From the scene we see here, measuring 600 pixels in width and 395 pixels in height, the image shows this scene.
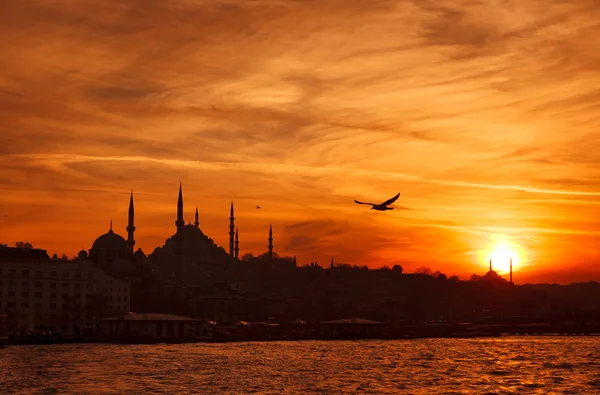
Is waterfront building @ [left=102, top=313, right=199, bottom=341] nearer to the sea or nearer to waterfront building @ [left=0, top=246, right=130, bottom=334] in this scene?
waterfront building @ [left=0, top=246, right=130, bottom=334]

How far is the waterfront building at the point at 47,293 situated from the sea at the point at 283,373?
46516mm

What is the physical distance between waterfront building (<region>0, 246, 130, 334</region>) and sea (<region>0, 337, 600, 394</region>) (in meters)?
46.5

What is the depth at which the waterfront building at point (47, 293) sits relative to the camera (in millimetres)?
147000

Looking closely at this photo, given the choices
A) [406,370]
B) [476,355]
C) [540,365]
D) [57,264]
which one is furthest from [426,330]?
[406,370]

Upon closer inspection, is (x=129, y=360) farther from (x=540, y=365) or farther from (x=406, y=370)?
(x=540, y=365)

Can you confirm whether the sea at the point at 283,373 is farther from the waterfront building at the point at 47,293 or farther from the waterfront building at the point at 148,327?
the waterfront building at the point at 47,293

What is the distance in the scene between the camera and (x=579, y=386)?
6469 centimetres

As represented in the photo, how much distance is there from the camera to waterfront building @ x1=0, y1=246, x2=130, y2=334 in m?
147

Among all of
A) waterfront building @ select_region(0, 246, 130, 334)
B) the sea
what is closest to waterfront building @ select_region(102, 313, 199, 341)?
waterfront building @ select_region(0, 246, 130, 334)

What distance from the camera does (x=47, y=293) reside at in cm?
15150

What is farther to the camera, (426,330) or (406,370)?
(426,330)

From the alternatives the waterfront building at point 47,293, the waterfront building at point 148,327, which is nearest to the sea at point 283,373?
the waterfront building at point 148,327

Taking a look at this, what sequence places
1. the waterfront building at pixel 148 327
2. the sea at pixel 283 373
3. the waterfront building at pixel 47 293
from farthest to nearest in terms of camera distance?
the waterfront building at pixel 47 293 → the waterfront building at pixel 148 327 → the sea at pixel 283 373

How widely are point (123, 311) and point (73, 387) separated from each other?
113 meters
